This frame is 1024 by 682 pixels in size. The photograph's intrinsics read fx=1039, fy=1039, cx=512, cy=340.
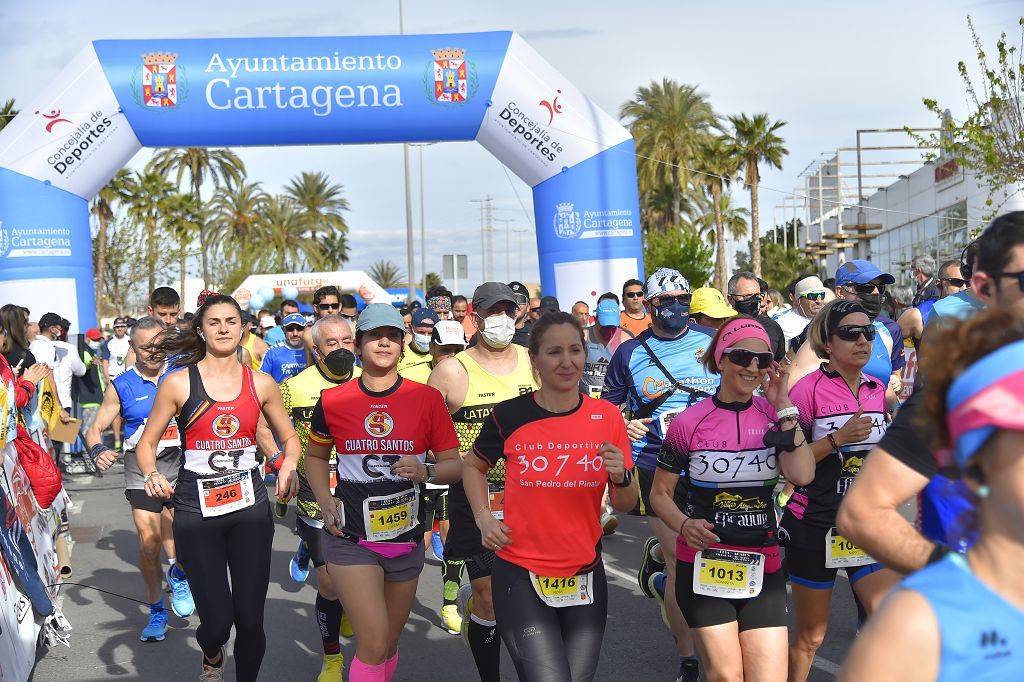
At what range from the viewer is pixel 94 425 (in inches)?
261

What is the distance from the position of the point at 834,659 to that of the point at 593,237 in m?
11.8

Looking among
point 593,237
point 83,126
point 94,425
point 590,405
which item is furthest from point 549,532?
point 83,126

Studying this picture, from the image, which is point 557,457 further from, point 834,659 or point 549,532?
point 834,659

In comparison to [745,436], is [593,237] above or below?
above

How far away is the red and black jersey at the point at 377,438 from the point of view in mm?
4641

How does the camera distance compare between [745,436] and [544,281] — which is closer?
[745,436]

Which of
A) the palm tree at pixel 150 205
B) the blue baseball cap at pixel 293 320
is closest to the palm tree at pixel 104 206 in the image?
the palm tree at pixel 150 205

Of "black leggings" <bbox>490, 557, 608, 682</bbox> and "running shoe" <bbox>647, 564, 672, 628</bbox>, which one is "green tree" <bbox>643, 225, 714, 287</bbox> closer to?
"running shoe" <bbox>647, 564, 672, 628</bbox>

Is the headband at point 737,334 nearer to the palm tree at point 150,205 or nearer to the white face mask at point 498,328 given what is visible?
the white face mask at point 498,328

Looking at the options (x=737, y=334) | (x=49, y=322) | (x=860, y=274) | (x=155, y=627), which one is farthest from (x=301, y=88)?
(x=737, y=334)

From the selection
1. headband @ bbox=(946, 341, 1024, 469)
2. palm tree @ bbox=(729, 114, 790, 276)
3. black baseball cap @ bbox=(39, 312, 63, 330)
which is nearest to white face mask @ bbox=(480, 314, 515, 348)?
headband @ bbox=(946, 341, 1024, 469)

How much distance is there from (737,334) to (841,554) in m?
1.08

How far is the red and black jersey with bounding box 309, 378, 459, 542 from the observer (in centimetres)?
464

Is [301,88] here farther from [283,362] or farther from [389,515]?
[389,515]
